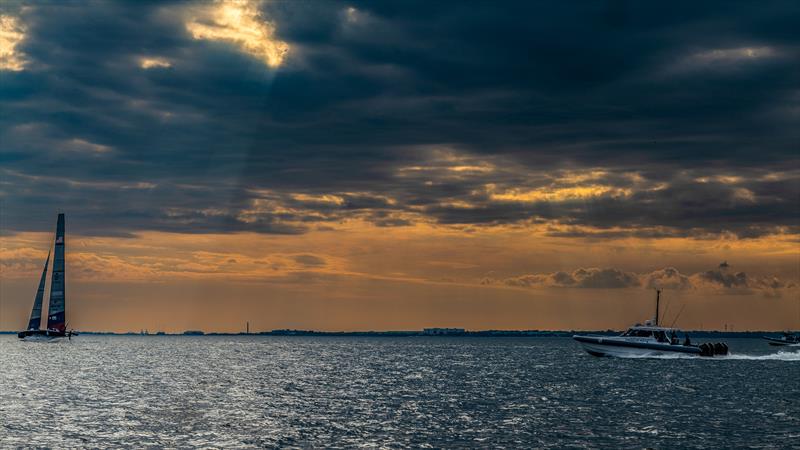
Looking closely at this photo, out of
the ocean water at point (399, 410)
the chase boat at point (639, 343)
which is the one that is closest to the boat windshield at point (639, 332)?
the chase boat at point (639, 343)

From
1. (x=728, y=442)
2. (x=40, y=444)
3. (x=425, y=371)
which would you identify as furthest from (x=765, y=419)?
(x=425, y=371)

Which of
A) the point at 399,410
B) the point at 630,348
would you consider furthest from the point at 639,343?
the point at 399,410

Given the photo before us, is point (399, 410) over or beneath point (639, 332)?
beneath

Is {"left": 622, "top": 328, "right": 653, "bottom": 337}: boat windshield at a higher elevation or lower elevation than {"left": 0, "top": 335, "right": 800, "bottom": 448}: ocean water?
higher

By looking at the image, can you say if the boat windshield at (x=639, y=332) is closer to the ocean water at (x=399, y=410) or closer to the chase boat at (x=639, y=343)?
the chase boat at (x=639, y=343)

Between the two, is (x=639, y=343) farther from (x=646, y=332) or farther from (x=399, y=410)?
(x=399, y=410)

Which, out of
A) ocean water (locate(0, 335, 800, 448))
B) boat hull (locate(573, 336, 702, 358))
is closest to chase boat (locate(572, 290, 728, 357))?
boat hull (locate(573, 336, 702, 358))

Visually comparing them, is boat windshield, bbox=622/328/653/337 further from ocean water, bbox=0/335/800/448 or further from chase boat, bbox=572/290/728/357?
ocean water, bbox=0/335/800/448

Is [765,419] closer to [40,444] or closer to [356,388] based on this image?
[356,388]

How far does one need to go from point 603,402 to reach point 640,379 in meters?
A: 38.5

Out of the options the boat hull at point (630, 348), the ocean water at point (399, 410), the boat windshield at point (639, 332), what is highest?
the boat windshield at point (639, 332)

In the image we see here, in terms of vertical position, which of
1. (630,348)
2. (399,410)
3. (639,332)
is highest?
(639,332)

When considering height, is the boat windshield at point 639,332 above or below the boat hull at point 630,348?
above

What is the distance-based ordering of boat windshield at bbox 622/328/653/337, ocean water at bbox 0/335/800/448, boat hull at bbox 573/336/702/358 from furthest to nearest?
boat windshield at bbox 622/328/653/337 < boat hull at bbox 573/336/702/358 < ocean water at bbox 0/335/800/448
